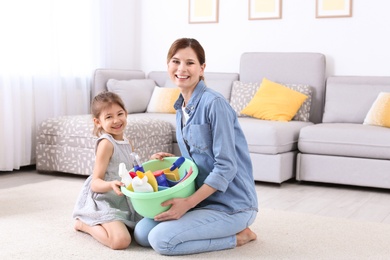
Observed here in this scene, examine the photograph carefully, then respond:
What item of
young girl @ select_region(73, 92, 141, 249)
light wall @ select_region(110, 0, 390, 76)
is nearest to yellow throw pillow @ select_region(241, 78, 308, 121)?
light wall @ select_region(110, 0, 390, 76)

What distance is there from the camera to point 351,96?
178 inches

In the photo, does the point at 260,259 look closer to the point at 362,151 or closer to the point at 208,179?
the point at 208,179

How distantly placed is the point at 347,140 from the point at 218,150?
6.22 feet

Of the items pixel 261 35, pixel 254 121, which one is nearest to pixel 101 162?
pixel 254 121

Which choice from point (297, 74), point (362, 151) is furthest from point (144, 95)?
point (362, 151)

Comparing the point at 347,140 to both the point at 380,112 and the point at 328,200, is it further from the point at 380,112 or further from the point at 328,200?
the point at 328,200

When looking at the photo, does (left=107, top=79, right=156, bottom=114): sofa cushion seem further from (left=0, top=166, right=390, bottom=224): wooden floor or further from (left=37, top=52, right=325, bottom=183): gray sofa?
(left=0, top=166, right=390, bottom=224): wooden floor

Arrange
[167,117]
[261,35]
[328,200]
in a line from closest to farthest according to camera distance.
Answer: [328,200] < [167,117] < [261,35]

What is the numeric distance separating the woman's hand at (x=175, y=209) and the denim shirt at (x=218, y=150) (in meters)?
0.12

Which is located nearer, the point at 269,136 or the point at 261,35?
the point at 269,136

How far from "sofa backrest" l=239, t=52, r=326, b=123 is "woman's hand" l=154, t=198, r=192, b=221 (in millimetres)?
2715

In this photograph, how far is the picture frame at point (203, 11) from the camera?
17.5 feet

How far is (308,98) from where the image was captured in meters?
4.66

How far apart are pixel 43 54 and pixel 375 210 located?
2749 millimetres
